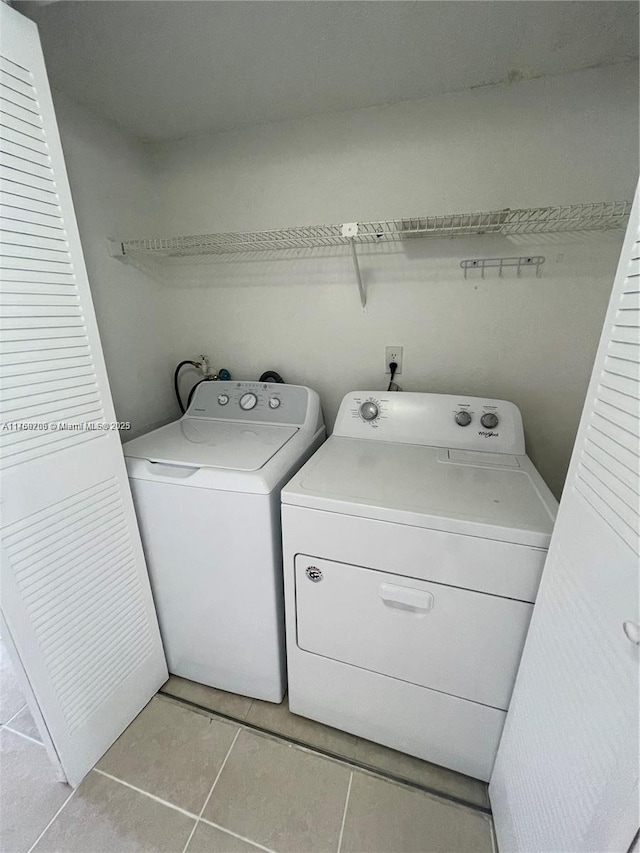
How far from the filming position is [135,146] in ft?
5.72

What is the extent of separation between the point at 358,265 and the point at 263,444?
94cm

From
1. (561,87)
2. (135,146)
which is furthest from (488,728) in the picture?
(135,146)

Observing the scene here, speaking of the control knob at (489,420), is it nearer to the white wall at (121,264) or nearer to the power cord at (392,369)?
the power cord at (392,369)

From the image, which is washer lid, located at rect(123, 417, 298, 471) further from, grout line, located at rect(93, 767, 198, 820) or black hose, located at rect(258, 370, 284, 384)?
grout line, located at rect(93, 767, 198, 820)

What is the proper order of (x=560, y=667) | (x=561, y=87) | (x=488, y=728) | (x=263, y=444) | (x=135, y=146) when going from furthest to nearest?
1. (x=135, y=146)
2. (x=263, y=444)
3. (x=561, y=87)
4. (x=488, y=728)
5. (x=560, y=667)

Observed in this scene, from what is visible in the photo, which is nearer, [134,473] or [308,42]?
[308,42]

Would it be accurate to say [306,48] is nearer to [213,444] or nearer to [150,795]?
[213,444]

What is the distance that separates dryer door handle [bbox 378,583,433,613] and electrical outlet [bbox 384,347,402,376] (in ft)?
3.37

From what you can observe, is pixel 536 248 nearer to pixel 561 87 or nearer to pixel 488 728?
pixel 561 87

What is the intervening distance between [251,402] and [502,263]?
1270mm

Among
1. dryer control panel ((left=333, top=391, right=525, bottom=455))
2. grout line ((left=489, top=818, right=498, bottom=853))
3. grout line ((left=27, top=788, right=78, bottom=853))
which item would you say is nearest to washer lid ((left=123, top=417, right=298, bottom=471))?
dryer control panel ((left=333, top=391, right=525, bottom=455))

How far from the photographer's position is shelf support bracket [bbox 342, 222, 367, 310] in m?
1.31

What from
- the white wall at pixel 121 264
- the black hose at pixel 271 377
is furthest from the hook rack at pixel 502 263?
the white wall at pixel 121 264

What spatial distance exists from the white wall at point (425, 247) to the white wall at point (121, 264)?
13 centimetres
